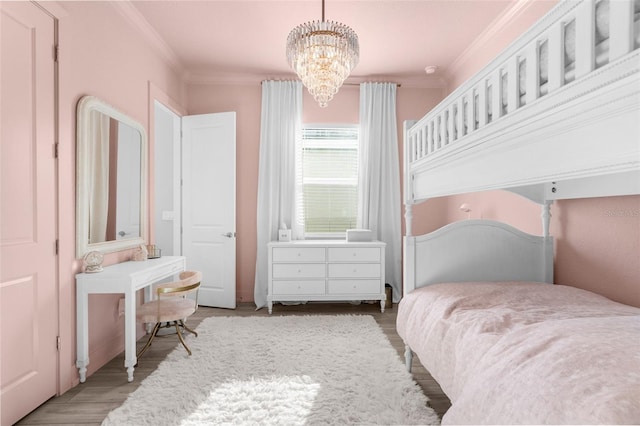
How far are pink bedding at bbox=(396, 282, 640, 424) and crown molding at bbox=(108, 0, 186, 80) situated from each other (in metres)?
3.36

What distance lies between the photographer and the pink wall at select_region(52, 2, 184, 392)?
86.8 inches

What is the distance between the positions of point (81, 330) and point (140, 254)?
795 mm

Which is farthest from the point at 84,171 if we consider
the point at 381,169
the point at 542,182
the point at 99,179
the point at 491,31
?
the point at 491,31

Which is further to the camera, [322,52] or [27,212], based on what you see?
[322,52]

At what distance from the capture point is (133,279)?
2354 millimetres

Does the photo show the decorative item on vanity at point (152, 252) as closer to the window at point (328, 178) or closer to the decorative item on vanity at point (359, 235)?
the window at point (328, 178)

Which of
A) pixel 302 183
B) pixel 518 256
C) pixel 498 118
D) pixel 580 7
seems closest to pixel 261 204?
pixel 302 183

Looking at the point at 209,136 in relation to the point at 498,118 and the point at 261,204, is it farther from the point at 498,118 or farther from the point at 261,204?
the point at 498,118

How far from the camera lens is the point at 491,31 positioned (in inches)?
130

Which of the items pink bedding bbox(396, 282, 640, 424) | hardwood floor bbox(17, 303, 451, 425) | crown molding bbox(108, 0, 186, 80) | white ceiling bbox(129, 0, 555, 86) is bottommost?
hardwood floor bbox(17, 303, 451, 425)

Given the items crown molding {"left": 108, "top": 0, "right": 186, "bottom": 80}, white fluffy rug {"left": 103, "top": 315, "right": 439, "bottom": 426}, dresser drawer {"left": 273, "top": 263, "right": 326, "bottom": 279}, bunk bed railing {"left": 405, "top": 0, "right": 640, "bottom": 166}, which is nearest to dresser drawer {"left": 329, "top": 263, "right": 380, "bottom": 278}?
dresser drawer {"left": 273, "top": 263, "right": 326, "bottom": 279}

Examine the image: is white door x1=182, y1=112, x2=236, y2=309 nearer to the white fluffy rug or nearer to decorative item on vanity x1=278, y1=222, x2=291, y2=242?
decorative item on vanity x1=278, y1=222, x2=291, y2=242

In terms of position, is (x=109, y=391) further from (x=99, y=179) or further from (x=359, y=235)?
(x=359, y=235)

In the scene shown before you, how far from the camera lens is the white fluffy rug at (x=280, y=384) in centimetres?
189
